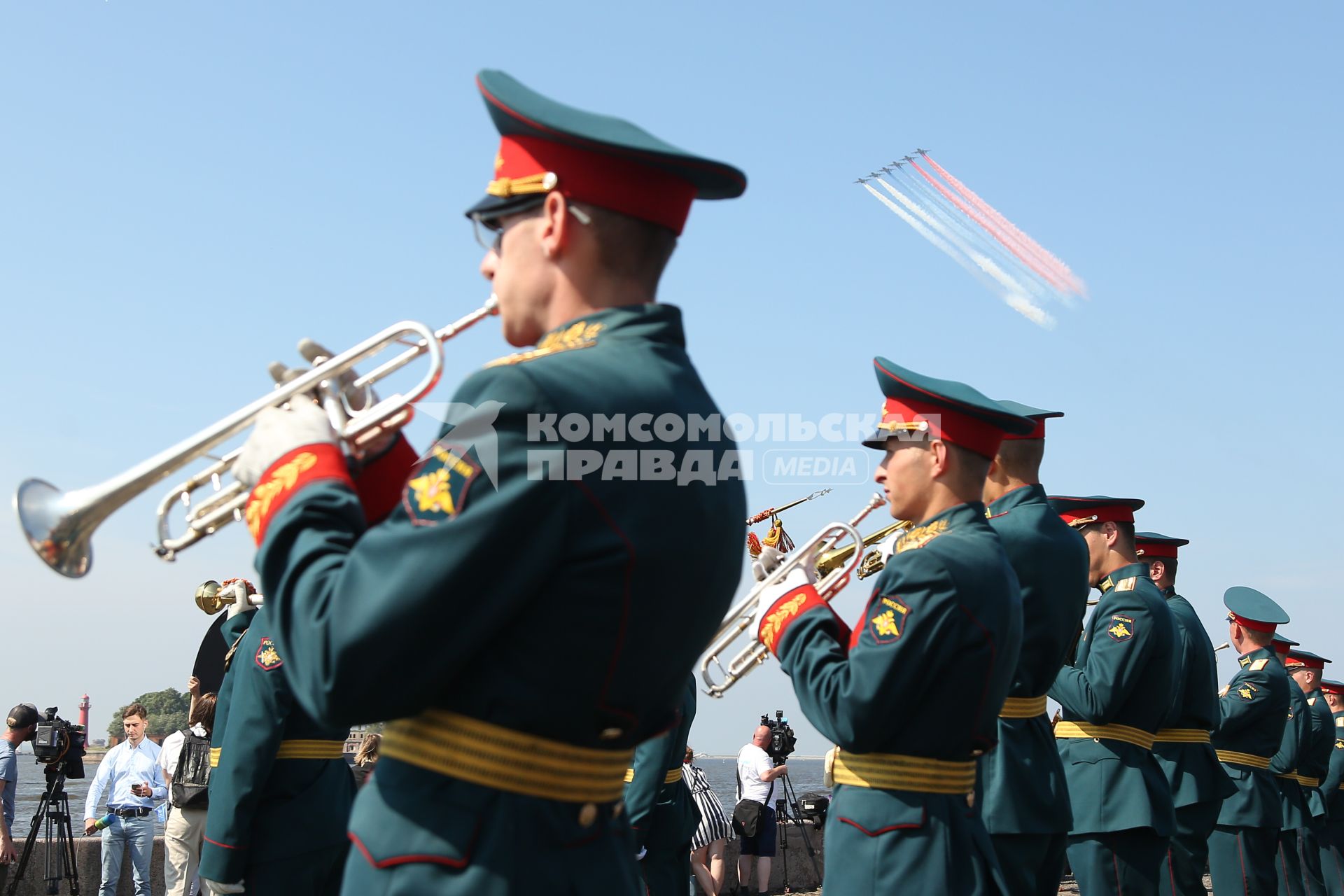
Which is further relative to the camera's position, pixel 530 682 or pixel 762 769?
pixel 762 769

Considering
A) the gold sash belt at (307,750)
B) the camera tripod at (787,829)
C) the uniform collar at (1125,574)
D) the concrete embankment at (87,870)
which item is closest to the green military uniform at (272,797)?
the gold sash belt at (307,750)

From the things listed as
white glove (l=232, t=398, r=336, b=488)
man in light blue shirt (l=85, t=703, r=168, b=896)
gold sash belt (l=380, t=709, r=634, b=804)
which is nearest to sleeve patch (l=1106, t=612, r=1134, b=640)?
gold sash belt (l=380, t=709, r=634, b=804)

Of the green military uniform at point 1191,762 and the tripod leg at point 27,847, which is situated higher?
the green military uniform at point 1191,762

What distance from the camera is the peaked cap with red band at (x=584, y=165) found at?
285cm

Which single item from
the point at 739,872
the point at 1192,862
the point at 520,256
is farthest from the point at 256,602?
the point at 739,872

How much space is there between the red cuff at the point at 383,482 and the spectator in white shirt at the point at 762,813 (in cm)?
1193

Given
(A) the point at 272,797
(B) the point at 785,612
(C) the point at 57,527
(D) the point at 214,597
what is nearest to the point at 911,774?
(B) the point at 785,612

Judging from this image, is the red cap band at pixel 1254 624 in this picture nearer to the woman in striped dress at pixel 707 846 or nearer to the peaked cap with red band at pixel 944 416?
the woman in striped dress at pixel 707 846

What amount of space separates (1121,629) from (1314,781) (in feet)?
28.5

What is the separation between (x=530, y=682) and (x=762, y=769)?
12758 millimetres

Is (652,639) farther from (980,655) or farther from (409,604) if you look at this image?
(980,655)

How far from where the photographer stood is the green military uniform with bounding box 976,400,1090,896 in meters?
6.18

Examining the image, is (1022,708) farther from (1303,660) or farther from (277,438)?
(1303,660)

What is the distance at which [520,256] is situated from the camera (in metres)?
2.95
